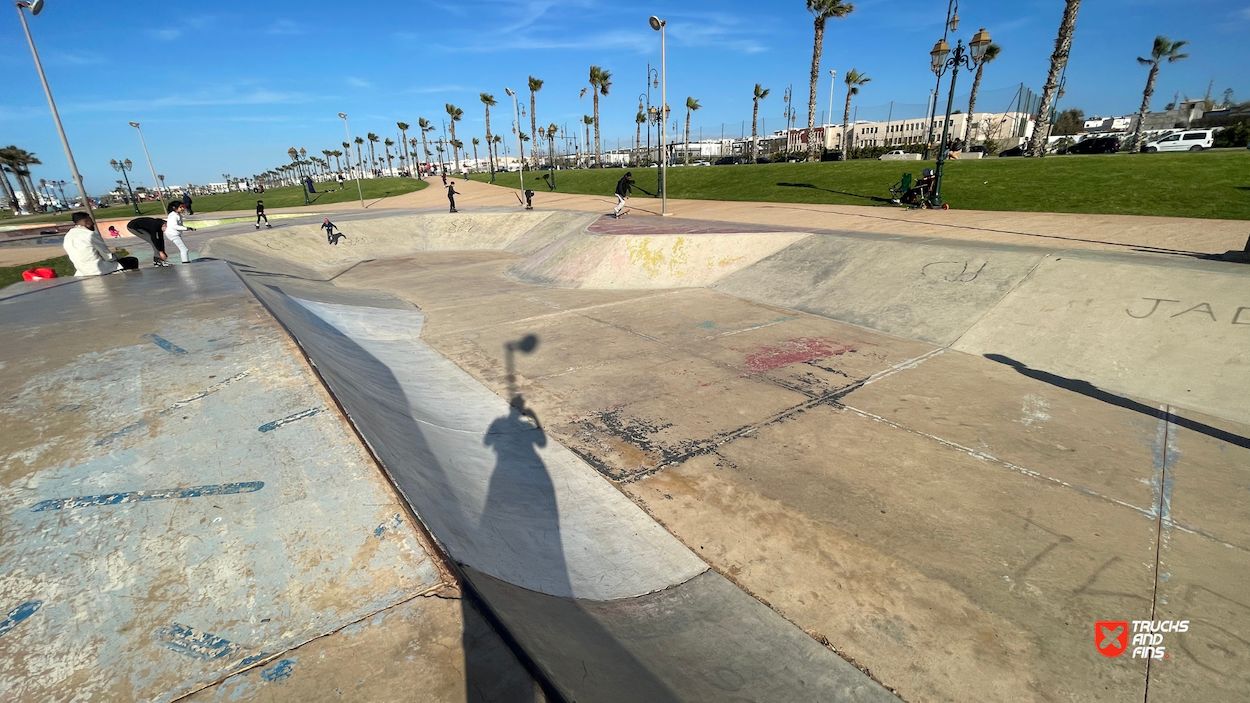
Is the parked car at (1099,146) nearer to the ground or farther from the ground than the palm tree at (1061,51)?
nearer to the ground

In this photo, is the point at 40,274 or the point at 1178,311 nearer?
the point at 1178,311

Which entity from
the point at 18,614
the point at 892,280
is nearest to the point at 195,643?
the point at 18,614

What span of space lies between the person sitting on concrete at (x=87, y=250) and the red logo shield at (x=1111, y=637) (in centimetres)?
1510

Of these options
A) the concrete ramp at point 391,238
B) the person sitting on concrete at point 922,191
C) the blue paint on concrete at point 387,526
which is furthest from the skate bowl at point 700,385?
the person sitting on concrete at point 922,191

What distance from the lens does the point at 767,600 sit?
3.61 metres

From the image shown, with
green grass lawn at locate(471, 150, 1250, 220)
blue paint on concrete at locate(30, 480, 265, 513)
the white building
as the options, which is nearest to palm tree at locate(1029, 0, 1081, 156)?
green grass lawn at locate(471, 150, 1250, 220)

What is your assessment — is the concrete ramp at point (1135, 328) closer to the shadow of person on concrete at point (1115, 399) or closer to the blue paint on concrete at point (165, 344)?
the shadow of person on concrete at point (1115, 399)

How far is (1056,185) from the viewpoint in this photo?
16.7 metres

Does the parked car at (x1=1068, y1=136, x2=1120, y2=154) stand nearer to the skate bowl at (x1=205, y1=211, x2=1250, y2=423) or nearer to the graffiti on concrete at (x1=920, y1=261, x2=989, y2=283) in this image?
the skate bowl at (x1=205, y1=211, x2=1250, y2=423)

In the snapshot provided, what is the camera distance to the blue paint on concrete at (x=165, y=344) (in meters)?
5.00

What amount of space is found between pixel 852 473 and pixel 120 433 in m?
6.07

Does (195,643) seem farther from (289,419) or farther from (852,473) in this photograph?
(852,473)

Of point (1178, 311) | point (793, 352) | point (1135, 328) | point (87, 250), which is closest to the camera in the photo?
point (1178, 311)

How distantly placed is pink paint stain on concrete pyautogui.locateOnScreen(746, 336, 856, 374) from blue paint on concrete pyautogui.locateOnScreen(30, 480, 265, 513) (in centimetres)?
641
